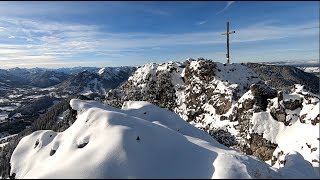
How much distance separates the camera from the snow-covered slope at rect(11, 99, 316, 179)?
80.3 ft

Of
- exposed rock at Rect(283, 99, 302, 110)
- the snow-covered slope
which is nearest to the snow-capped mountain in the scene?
exposed rock at Rect(283, 99, 302, 110)

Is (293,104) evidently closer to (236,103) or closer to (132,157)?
(236,103)

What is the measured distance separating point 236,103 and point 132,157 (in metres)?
32.4

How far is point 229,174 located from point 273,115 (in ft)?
85.2

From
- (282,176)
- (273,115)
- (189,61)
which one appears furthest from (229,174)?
(189,61)

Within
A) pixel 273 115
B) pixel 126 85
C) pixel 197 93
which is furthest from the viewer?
pixel 126 85

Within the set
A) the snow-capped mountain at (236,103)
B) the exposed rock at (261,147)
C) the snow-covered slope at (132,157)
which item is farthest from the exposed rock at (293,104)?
the snow-covered slope at (132,157)

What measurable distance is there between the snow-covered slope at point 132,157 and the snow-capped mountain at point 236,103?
27.2ft

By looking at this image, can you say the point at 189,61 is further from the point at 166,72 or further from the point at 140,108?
the point at 140,108

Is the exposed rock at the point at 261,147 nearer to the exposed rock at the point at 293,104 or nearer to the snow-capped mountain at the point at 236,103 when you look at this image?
the snow-capped mountain at the point at 236,103

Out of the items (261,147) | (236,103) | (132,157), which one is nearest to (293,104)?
(261,147)

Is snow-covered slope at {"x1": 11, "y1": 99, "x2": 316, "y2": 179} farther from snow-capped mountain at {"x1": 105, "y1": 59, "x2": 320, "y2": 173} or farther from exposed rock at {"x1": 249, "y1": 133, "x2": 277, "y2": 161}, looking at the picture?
exposed rock at {"x1": 249, "y1": 133, "x2": 277, "y2": 161}

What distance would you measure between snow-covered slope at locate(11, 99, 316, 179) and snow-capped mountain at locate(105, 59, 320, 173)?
8.30 meters

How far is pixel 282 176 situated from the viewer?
87.5ft
